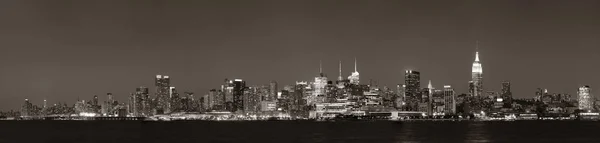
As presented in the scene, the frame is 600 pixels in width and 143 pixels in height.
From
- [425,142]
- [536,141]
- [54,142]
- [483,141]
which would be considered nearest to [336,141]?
[425,142]

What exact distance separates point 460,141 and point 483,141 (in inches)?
139

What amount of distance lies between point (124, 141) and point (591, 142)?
209ft

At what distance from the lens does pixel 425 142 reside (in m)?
96.8

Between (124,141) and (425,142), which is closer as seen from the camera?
(425,142)

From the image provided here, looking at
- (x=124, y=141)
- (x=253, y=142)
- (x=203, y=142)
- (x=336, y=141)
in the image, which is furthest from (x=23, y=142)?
(x=336, y=141)

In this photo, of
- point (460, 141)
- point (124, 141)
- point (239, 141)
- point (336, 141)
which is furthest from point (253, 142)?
point (460, 141)

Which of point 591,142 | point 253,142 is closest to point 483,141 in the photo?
point 591,142

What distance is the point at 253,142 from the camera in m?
102

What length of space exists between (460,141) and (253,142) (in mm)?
28155

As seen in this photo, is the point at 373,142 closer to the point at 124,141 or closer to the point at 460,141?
the point at 460,141

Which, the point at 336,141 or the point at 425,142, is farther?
the point at 336,141

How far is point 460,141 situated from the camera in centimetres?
9856

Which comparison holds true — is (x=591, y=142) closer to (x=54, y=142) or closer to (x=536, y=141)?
(x=536, y=141)

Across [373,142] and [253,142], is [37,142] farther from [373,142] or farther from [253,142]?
[373,142]
